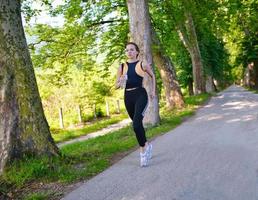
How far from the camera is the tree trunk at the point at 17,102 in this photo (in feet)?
21.8

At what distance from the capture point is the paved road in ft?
15.9

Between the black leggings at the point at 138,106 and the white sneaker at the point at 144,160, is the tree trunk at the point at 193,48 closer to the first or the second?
the black leggings at the point at 138,106

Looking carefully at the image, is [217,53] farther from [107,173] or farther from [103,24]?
[107,173]

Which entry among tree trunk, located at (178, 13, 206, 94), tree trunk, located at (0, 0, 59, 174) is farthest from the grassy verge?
tree trunk, located at (178, 13, 206, 94)

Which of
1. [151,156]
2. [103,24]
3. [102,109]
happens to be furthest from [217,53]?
[151,156]

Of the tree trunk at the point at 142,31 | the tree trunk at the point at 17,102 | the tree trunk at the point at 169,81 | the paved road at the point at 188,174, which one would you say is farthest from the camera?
the tree trunk at the point at 169,81

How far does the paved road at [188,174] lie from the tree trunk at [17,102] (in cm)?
136

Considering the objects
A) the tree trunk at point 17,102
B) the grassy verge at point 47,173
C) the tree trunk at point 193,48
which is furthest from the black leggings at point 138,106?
the tree trunk at point 193,48

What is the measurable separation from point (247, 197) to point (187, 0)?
59.2 ft

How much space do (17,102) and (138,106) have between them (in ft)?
6.47

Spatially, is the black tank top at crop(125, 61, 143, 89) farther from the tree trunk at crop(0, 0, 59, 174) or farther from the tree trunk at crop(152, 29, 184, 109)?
the tree trunk at crop(152, 29, 184, 109)

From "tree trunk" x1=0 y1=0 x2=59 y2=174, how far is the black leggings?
1.47 m

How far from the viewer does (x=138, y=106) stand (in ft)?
21.9

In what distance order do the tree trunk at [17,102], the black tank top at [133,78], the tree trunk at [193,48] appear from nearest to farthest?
the tree trunk at [17,102] → the black tank top at [133,78] → the tree trunk at [193,48]
